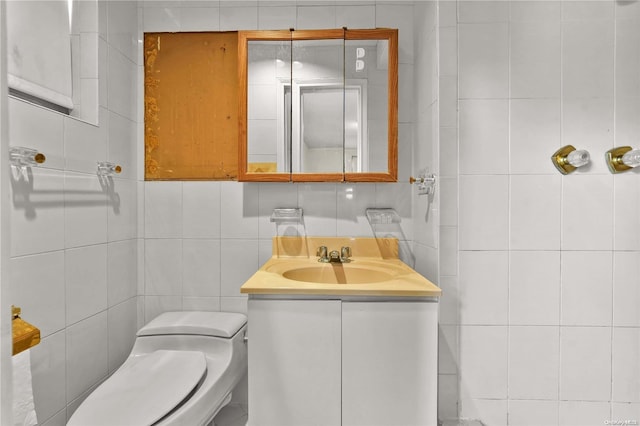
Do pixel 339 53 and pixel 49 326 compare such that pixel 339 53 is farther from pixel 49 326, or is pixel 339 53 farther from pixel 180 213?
pixel 49 326

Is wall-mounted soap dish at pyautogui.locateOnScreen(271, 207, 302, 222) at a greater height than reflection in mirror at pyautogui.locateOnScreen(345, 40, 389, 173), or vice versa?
reflection in mirror at pyautogui.locateOnScreen(345, 40, 389, 173)

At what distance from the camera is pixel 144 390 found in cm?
117

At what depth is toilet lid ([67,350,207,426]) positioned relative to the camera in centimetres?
104

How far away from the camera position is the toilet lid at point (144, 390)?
40.9 inches

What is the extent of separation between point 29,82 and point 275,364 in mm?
1278

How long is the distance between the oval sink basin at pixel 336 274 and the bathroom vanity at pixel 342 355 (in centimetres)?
38

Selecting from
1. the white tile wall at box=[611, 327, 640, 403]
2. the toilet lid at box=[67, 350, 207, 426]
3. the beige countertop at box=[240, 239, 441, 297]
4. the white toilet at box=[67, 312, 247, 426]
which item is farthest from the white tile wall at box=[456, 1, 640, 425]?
the toilet lid at box=[67, 350, 207, 426]

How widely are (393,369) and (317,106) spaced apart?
1.19 meters

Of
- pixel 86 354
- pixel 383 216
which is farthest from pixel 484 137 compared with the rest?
pixel 86 354

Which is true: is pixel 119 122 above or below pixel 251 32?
below

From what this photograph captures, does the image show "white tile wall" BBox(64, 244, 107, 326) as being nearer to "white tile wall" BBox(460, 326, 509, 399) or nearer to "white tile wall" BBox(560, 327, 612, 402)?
"white tile wall" BBox(460, 326, 509, 399)

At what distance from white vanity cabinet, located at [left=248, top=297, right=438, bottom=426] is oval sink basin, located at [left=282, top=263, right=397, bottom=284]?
382 mm

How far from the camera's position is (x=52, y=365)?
1.24 m

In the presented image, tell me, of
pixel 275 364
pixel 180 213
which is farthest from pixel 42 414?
pixel 180 213
